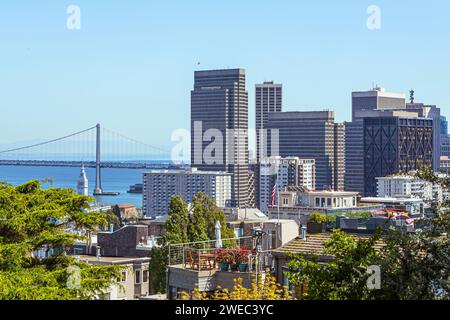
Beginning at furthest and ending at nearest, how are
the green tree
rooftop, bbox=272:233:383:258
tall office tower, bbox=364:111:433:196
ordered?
tall office tower, bbox=364:111:433:196, the green tree, rooftop, bbox=272:233:383:258

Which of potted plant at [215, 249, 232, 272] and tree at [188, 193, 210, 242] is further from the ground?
potted plant at [215, 249, 232, 272]

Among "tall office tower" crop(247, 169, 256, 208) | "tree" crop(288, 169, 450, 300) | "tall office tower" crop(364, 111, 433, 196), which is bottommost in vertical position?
"tall office tower" crop(247, 169, 256, 208)

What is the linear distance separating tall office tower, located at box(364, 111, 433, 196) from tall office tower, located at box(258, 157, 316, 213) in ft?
34.3

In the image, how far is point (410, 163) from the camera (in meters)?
180

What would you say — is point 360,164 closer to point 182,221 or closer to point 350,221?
point 182,221

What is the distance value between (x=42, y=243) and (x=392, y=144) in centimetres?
16901

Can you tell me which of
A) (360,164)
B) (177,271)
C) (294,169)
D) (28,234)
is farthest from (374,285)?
(360,164)

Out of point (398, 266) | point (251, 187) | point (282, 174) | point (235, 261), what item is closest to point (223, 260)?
point (235, 261)

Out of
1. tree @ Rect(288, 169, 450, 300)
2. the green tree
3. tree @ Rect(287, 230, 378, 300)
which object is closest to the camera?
tree @ Rect(288, 169, 450, 300)

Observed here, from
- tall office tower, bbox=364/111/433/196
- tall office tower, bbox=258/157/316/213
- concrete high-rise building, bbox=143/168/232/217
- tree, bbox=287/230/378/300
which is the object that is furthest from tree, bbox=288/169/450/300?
tall office tower, bbox=364/111/433/196

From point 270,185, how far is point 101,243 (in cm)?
13515

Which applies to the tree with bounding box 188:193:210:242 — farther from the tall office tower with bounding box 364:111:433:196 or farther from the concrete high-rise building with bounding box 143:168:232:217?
the tall office tower with bounding box 364:111:433:196

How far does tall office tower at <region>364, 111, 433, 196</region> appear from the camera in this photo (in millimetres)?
178875

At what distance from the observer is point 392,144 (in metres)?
179
